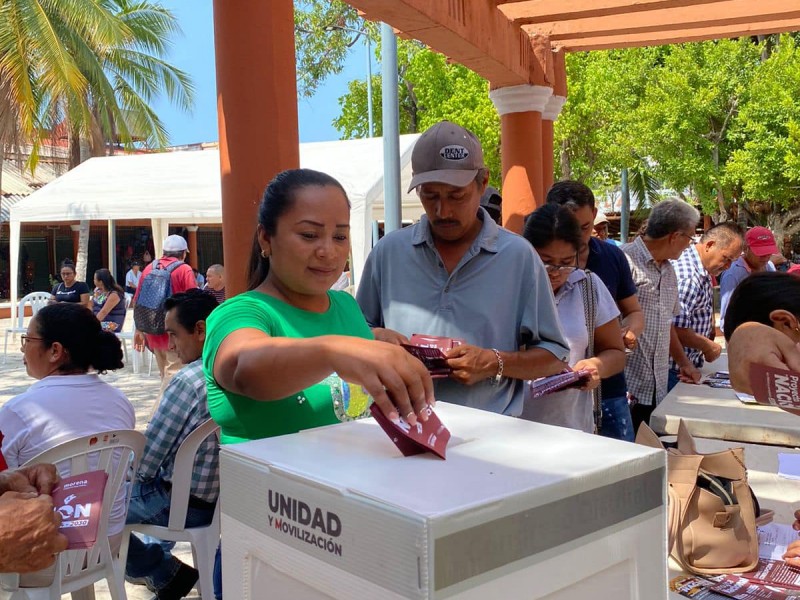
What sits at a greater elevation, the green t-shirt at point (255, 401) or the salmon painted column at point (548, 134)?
the salmon painted column at point (548, 134)

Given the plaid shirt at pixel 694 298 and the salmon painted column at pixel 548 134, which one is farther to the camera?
the salmon painted column at pixel 548 134

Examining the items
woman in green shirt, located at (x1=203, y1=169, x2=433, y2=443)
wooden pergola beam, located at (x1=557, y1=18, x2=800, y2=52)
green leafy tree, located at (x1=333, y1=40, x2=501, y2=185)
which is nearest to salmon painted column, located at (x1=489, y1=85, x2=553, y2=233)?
wooden pergola beam, located at (x1=557, y1=18, x2=800, y2=52)

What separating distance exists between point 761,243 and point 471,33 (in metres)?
2.72

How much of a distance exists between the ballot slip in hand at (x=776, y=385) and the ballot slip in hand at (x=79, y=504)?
160cm

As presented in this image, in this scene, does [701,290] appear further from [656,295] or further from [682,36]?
[682,36]

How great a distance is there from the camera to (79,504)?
1.92 m

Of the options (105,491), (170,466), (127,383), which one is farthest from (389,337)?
(127,383)

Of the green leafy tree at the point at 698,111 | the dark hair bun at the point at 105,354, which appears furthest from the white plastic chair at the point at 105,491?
the green leafy tree at the point at 698,111

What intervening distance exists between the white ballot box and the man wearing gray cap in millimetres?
1015

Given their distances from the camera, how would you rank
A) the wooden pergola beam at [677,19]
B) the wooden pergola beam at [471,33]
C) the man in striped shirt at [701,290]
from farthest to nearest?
1. the wooden pergola beam at [677,19]
2. the man in striped shirt at [701,290]
3. the wooden pergola beam at [471,33]

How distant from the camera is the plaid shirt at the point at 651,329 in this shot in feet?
12.6

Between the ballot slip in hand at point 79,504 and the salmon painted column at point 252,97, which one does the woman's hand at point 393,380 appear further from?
the salmon painted column at point 252,97

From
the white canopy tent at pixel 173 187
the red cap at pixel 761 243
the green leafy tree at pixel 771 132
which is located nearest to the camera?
the red cap at pixel 761 243

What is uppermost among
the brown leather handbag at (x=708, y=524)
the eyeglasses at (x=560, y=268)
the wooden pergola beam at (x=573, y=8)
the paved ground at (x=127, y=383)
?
the wooden pergola beam at (x=573, y=8)
